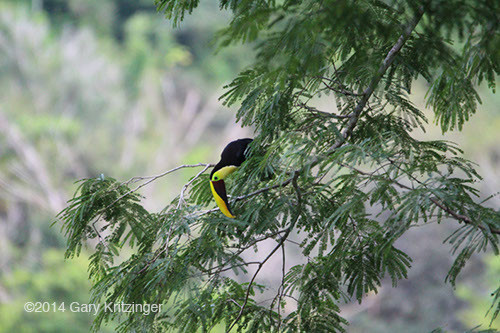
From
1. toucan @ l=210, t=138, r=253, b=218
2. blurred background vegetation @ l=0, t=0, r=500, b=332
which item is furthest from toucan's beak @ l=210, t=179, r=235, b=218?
blurred background vegetation @ l=0, t=0, r=500, b=332

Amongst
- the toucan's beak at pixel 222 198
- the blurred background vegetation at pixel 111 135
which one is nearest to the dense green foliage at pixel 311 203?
the toucan's beak at pixel 222 198

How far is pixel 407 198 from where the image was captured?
0.87 m

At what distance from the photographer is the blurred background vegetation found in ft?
20.2

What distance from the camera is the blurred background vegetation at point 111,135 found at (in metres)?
6.17

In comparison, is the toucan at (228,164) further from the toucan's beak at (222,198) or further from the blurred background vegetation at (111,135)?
the blurred background vegetation at (111,135)

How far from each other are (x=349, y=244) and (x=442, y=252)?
5.53 meters

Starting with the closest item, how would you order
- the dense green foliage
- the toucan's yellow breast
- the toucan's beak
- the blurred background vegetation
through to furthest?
the dense green foliage < the toucan's beak < the toucan's yellow breast < the blurred background vegetation

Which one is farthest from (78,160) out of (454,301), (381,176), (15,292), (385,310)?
(381,176)

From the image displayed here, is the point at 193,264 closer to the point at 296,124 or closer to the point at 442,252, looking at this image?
the point at 296,124

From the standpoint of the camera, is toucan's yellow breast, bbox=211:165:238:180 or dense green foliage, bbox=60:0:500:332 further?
toucan's yellow breast, bbox=211:165:238:180

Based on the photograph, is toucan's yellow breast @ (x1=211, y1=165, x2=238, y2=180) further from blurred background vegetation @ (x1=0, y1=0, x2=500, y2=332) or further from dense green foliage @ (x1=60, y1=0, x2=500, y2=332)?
blurred background vegetation @ (x1=0, y1=0, x2=500, y2=332)

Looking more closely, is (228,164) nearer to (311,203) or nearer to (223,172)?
(223,172)

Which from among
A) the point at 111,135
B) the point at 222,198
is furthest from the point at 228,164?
the point at 111,135

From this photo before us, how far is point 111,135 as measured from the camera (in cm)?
791
